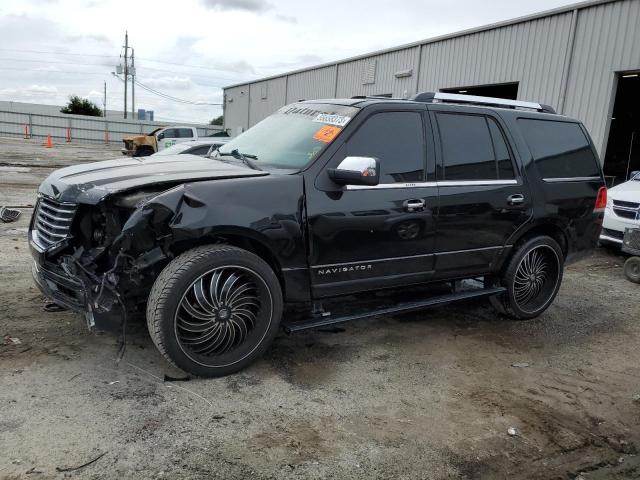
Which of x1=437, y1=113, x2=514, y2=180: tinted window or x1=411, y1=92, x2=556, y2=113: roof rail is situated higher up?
x1=411, y1=92, x2=556, y2=113: roof rail

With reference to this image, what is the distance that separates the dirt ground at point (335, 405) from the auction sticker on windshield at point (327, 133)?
1.62 meters

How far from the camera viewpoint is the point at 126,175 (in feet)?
11.8

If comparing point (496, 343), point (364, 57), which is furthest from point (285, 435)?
point (364, 57)

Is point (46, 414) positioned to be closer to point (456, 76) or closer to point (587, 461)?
point (587, 461)

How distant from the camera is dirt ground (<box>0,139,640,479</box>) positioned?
271 centimetres

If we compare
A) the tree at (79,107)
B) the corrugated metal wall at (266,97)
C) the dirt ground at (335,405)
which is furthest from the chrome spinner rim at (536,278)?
the tree at (79,107)

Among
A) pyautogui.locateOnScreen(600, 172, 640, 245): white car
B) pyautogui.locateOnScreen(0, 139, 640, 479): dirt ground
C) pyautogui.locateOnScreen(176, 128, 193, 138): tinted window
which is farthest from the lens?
pyautogui.locateOnScreen(176, 128, 193, 138): tinted window

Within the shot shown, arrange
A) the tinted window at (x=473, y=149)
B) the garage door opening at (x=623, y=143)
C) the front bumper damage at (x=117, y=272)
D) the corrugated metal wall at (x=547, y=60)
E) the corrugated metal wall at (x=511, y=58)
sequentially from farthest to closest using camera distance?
1. the garage door opening at (x=623, y=143)
2. the corrugated metal wall at (x=511, y=58)
3. the corrugated metal wall at (x=547, y=60)
4. the tinted window at (x=473, y=149)
5. the front bumper damage at (x=117, y=272)

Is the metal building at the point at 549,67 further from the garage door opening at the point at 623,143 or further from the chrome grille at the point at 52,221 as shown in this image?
the chrome grille at the point at 52,221

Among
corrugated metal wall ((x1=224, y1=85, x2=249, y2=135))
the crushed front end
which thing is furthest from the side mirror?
corrugated metal wall ((x1=224, y1=85, x2=249, y2=135))

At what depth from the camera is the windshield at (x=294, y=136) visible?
3896mm

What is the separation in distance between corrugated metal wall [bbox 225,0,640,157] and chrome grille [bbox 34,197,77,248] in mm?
11598

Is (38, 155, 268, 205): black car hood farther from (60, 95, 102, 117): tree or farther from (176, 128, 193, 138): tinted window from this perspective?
(60, 95, 102, 117): tree

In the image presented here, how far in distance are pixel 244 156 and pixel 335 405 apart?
2.06 m
